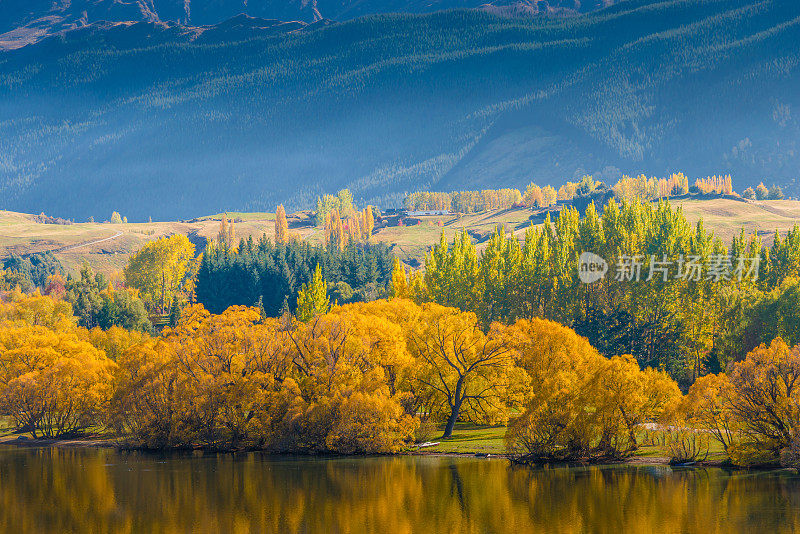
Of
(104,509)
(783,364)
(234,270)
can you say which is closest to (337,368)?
(104,509)

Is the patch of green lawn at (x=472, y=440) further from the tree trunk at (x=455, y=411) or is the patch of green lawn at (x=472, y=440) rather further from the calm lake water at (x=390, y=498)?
the calm lake water at (x=390, y=498)

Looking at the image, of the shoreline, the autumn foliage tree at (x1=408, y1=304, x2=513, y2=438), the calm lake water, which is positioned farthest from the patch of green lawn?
the calm lake water

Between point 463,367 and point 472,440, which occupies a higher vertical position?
point 463,367

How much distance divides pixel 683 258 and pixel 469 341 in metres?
43.2

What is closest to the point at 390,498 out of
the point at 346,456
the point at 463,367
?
the point at 346,456

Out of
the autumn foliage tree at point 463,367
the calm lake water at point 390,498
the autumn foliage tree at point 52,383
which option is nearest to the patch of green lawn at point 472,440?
the autumn foliage tree at point 463,367

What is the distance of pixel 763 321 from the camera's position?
98062mm

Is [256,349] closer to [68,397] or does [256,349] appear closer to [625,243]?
[68,397]

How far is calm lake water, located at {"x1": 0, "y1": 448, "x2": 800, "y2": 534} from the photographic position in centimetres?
4809

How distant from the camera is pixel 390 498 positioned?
55531 millimetres

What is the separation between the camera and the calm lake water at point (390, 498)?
48.1m

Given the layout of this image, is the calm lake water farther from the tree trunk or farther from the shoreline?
the tree trunk

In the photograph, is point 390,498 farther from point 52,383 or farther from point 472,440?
point 52,383

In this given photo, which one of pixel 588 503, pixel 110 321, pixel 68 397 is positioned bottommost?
pixel 588 503
